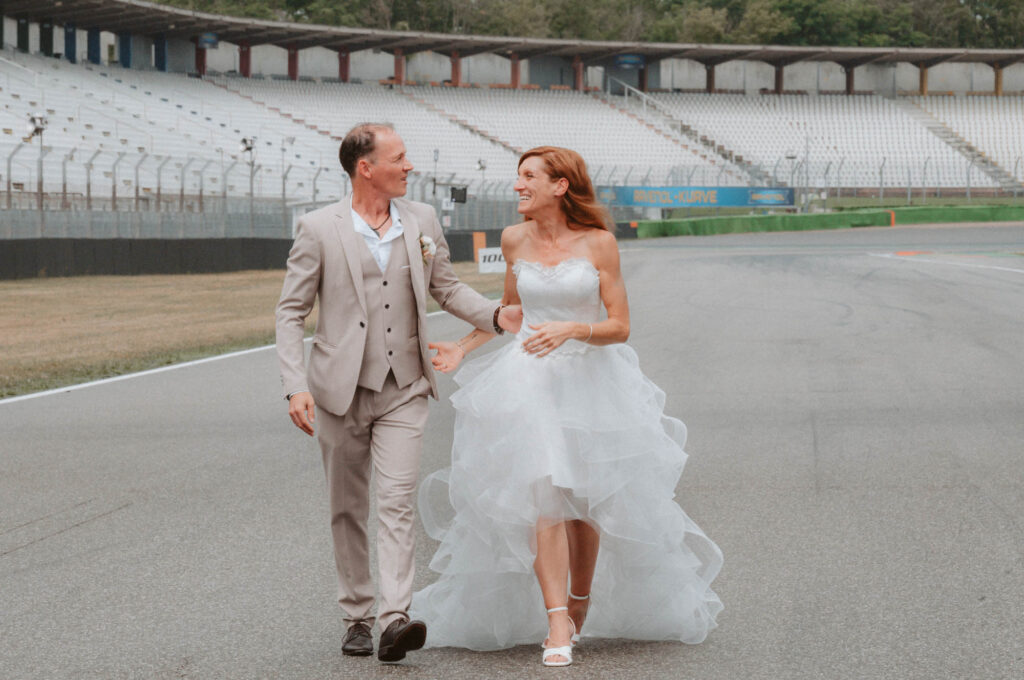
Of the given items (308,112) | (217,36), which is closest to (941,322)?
(308,112)

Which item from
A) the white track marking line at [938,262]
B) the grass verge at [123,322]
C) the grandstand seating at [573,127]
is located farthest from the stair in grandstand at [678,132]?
the grass verge at [123,322]

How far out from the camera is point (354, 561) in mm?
4773

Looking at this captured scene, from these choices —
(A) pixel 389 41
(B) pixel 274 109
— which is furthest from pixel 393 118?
(A) pixel 389 41

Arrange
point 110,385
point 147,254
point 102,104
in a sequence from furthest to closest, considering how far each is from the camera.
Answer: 1. point 102,104
2. point 147,254
3. point 110,385

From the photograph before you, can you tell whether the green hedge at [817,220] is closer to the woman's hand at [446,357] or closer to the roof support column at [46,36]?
the roof support column at [46,36]

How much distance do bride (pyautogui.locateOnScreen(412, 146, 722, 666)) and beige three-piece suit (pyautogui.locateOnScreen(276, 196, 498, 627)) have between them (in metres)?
0.20

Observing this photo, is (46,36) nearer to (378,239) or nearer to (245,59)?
(245,59)

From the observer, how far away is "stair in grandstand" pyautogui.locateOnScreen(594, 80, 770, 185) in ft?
218

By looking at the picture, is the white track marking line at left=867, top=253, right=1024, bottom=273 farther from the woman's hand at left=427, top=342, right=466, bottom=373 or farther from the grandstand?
the woman's hand at left=427, top=342, right=466, bottom=373

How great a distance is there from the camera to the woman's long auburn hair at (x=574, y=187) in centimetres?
471

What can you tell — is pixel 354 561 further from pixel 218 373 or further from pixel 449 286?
pixel 218 373

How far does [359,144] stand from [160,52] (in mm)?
63977

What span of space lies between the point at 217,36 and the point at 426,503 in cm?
6521

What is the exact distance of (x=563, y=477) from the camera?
4.54m
